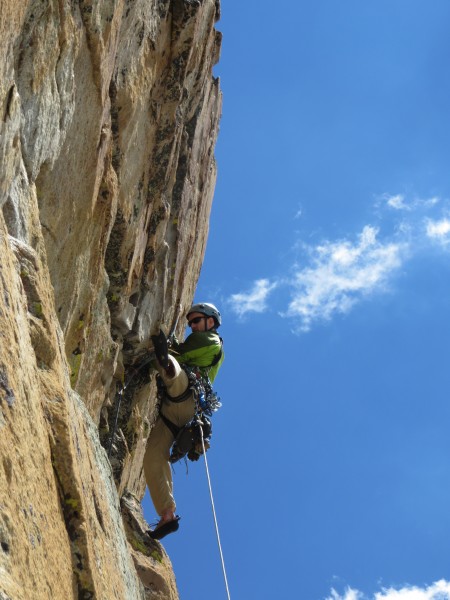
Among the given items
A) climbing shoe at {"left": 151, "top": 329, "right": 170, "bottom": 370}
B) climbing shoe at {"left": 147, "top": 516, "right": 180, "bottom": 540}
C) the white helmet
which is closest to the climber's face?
the white helmet

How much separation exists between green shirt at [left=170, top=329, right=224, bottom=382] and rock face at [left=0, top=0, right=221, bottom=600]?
2.04 ft

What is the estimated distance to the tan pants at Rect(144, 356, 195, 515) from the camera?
1010cm

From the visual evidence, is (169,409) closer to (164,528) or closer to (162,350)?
(162,350)

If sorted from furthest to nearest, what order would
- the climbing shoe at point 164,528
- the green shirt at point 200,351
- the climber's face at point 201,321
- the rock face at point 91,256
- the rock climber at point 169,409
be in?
the climber's face at point 201,321
the green shirt at point 200,351
the rock climber at point 169,409
the climbing shoe at point 164,528
the rock face at point 91,256

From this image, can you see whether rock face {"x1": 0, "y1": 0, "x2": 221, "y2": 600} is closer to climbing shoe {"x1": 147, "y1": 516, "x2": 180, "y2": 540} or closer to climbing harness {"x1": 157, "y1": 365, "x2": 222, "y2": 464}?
climbing shoe {"x1": 147, "y1": 516, "x2": 180, "y2": 540}

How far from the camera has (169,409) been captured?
34.2 ft

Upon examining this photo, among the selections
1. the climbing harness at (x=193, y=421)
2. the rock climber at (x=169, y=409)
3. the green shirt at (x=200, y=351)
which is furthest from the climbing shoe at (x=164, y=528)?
the green shirt at (x=200, y=351)

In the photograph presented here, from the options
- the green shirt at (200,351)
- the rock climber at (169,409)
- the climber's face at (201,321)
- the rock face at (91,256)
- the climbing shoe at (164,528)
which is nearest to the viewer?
the rock face at (91,256)

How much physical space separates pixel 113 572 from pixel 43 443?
5.09 feet

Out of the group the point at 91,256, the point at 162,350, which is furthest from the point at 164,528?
the point at 91,256

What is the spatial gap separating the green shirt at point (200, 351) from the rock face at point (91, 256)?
2.04 feet

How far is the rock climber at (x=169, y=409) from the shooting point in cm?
1009

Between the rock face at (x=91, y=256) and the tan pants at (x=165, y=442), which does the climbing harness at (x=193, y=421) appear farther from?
the rock face at (x=91, y=256)

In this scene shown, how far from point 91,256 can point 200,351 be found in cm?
249
